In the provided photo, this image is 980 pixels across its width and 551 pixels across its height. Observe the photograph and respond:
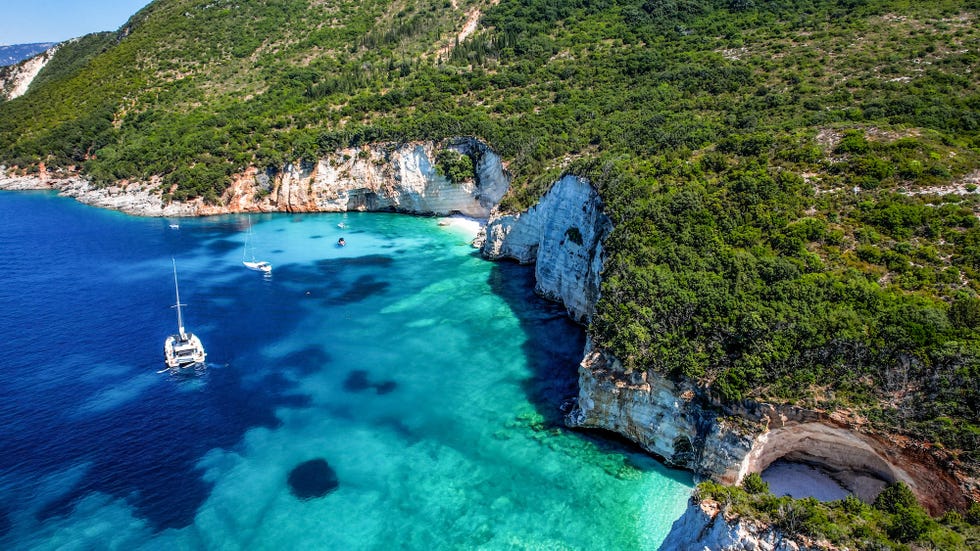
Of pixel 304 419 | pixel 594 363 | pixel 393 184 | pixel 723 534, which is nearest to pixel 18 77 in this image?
pixel 393 184

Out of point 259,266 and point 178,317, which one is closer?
point 178,317

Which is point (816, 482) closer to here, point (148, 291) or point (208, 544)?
point (208, 544)

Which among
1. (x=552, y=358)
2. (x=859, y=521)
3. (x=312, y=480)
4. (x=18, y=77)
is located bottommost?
(x=312, y=480)

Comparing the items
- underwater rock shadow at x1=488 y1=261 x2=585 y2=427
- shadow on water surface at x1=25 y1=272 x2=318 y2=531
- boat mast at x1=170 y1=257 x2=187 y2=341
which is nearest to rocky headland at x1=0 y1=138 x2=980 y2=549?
underwater rock shadow at x1=488 y1=261 x2=585 y2=427

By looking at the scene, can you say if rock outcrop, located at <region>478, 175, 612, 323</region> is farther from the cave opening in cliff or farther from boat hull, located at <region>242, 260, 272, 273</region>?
boat hull, located at <region>242, 260, 272, 273</region>

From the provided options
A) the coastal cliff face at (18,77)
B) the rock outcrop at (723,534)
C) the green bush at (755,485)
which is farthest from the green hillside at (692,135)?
the coastal cliff face at (18,77)

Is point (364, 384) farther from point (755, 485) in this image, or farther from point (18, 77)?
point (18, 77)
